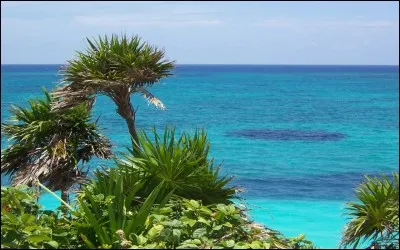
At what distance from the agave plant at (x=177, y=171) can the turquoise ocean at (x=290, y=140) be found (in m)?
0.54

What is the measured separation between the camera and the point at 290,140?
41688mm

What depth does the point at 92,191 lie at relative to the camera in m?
6.06

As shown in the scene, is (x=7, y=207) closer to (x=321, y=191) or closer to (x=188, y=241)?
(x=188, y=241)

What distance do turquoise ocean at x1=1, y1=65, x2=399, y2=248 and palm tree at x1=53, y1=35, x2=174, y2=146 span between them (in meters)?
0.87

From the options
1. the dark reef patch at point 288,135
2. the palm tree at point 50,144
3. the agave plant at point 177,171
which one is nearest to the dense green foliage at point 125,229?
the agave plant at point 177,171

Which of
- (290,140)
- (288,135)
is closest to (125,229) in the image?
(290,140)

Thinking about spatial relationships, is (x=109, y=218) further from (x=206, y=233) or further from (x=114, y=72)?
(x=114, y=72)

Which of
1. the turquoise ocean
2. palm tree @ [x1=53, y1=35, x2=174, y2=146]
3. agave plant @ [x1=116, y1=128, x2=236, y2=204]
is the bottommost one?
the turquoise ocean

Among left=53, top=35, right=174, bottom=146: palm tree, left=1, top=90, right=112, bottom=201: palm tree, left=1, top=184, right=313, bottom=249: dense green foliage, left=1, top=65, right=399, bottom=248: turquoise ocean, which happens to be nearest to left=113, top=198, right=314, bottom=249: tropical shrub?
left=1, top=184, right=313, bottom=249: dense green foliage

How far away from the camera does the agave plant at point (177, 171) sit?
6527 millimetres

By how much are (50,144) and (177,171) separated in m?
4.69

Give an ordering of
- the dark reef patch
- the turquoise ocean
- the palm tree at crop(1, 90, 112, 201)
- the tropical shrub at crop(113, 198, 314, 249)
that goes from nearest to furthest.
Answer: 1. the tropical shrub at crop(113, 198, 314, 249)
2. the palm tree at crop(1, 90, 112, 201)
3. the turquoise ocean
4. the dark reef patch

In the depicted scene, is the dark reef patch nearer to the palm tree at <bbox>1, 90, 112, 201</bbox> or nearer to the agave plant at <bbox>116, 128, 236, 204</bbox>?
the palm tree at <bbox>1, 90, 112, 201</bbox>

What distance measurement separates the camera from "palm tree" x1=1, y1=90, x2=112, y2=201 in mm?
10695
